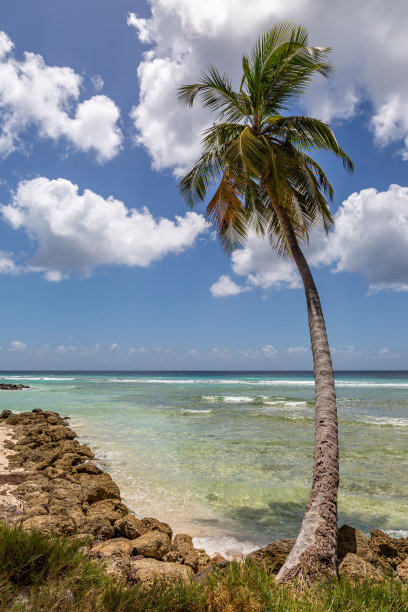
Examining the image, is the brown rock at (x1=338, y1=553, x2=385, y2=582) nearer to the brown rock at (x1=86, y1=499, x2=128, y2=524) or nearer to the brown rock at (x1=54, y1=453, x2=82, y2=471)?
the brown rock at (x1=86, y1=499, x2=128, y2=524)

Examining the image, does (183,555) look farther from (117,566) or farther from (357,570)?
(357,570)

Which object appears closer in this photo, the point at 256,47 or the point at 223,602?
the point at 223,602

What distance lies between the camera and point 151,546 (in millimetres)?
4402

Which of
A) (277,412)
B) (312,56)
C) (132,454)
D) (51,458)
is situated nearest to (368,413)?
(277,412)

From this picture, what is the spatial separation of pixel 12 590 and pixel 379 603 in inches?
113

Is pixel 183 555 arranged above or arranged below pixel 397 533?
above

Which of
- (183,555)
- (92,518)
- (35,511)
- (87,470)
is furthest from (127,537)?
(87,470)

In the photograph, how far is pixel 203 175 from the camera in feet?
26.3

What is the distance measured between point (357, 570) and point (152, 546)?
2.32 metres

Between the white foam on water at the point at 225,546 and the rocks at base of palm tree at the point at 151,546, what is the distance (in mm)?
944

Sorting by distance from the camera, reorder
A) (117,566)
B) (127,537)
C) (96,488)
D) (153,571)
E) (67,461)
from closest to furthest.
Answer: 1. (117,566)
2. (153,571)
3. (127,537)
4. (96,488)
5. (67,461)

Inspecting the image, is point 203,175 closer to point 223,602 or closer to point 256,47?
point 256,47

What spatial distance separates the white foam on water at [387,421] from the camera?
658 inches

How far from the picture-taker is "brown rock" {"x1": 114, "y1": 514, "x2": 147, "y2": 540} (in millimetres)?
4965
